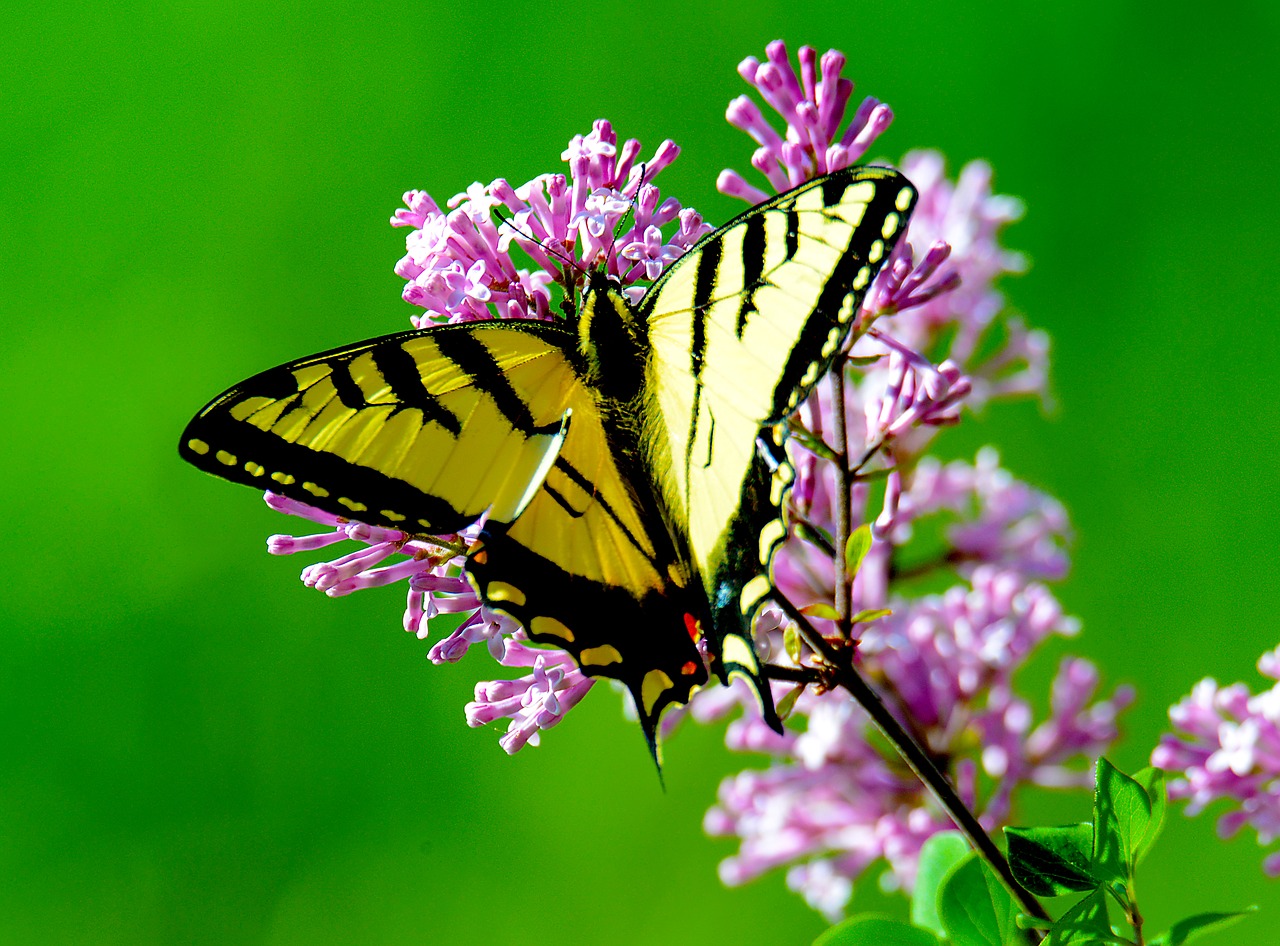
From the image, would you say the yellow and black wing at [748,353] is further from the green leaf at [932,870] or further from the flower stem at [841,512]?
the green leaf at [932,870]

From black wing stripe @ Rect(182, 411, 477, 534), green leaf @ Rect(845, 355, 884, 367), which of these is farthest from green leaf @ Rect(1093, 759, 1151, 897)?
black wing stripe @ Rect(182, 411, 477, 534)

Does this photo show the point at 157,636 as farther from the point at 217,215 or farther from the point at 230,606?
the point at 217,215

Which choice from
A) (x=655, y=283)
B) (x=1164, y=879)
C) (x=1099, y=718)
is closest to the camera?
(x=655, y=283)

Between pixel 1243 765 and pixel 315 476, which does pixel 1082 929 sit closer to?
pixel 1243 765

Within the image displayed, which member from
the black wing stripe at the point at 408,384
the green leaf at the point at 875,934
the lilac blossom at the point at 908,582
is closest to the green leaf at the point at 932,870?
the green leaf at the point at 875,934

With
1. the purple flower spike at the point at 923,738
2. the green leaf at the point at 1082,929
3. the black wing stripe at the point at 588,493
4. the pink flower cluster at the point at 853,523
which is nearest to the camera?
the green leaf at the point at 1082,929

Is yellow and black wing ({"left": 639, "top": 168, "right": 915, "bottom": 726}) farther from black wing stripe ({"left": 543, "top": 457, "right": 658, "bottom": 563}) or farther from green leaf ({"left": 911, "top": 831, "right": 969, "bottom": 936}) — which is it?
green leaf ({"left": 911, "top": 831, "right": 969, "bottom": 936})

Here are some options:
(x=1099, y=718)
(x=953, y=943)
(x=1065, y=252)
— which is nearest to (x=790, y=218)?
(x=953, y=943)
